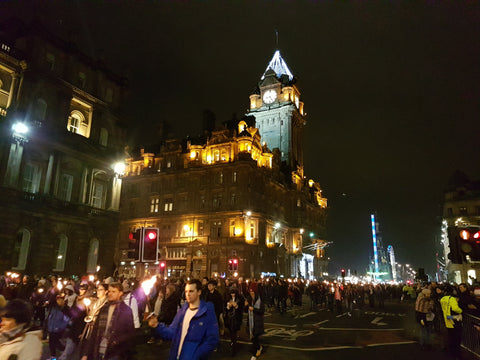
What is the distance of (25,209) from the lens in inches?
946

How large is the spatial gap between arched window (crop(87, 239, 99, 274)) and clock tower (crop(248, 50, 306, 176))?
163 ft

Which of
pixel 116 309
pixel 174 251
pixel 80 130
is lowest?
pixel 116 309

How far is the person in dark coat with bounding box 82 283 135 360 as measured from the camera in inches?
219

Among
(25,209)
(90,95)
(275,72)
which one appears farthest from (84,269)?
(275,72)

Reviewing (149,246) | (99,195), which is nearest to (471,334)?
(149,246)

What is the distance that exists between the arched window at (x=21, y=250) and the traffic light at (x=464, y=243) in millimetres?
Answer: 26178

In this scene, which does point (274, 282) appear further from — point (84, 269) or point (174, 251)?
point (174, 251)

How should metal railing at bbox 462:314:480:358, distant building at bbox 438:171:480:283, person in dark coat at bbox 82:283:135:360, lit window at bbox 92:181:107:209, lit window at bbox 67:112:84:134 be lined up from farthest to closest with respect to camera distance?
distant building at bbox 438:171:480:283 < lit window at bbox 92:181:107:209 < lit window at bbox 67:112:84:134 < metal railing at bbox 462:314:480:358 < person in dark coat at bbox 82:283:135:360

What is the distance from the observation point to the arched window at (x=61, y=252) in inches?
1045

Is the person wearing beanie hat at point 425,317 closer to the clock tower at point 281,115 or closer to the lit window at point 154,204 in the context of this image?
the lit window at point 154,204

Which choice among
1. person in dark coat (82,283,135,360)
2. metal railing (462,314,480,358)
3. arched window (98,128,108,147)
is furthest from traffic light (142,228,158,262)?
arched window (98,128,108,147)

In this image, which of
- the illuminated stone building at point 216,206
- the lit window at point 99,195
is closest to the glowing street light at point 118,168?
the lit window at point 99,195

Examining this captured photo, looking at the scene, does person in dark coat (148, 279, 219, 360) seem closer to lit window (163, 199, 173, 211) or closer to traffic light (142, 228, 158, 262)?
traffic light (142, 228, 158, 262)

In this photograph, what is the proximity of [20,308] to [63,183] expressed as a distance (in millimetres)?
26753
